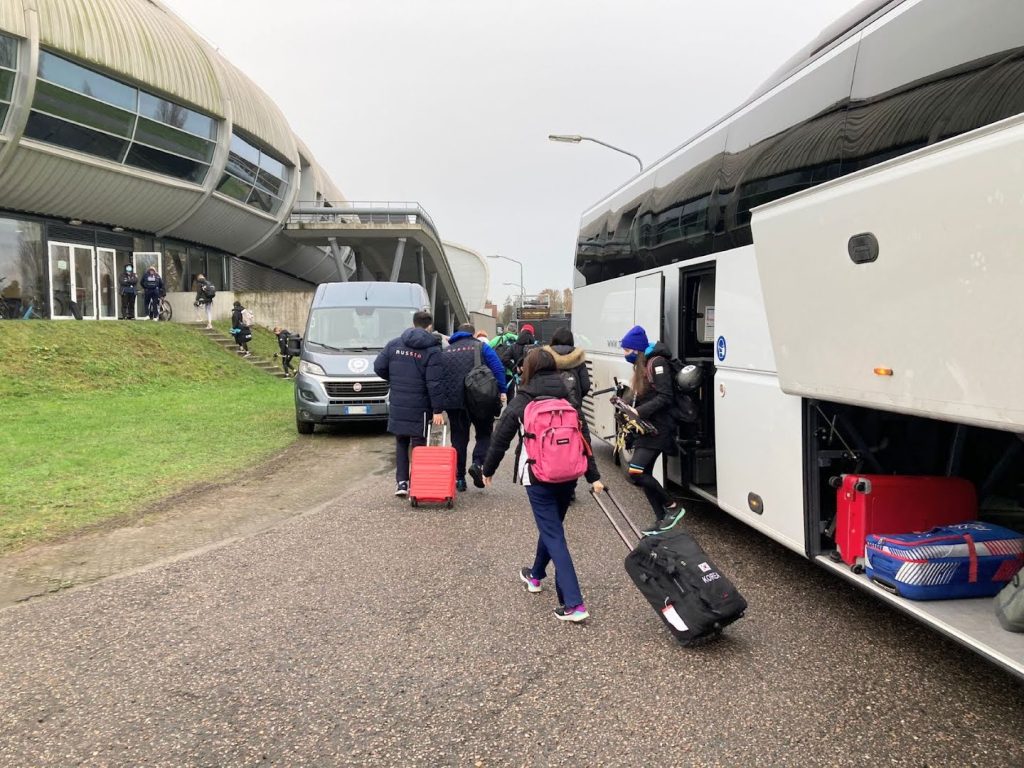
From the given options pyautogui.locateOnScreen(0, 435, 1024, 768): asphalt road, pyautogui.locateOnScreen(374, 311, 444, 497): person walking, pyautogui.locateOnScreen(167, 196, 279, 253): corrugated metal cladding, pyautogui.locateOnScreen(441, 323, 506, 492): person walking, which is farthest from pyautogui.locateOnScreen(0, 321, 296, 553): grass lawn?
pyautogui.locateOnScreen(167, 196, 279, 253): corrugated metal cladding

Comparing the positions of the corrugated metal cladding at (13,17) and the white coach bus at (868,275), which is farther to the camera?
the corrugated metal cladding at (13,17)

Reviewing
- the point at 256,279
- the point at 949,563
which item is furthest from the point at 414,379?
the point at 256,279

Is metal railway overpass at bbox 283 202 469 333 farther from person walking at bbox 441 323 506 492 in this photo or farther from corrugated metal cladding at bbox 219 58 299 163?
person walking at bbox 441 323 506 492

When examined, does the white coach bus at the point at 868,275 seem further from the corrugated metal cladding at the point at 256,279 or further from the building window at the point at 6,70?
the corrugated metal cladding at the point at 256,279

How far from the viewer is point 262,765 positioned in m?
2.72

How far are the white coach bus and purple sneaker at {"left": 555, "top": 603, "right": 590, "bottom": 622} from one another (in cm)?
138

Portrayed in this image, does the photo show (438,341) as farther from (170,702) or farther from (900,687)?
(900,687)

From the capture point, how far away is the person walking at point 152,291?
24.0 meters

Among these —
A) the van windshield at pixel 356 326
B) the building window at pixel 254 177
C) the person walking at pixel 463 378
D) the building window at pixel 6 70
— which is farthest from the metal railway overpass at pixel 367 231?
the person walking at pixel 463 378

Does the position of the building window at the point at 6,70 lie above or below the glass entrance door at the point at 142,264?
above

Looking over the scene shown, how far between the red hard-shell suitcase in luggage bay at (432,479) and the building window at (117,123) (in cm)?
1997

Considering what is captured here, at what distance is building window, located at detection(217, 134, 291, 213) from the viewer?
28234 millimetres

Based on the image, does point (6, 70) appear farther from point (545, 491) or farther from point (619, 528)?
point (545, 491)

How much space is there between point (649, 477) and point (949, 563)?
8.63ft
